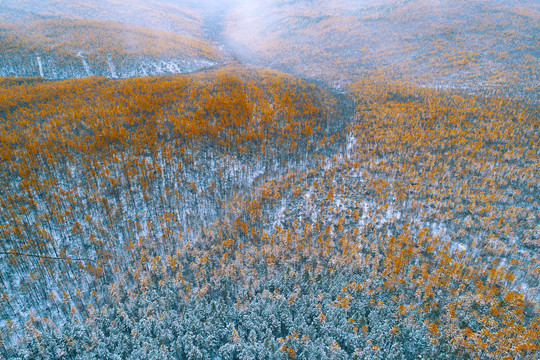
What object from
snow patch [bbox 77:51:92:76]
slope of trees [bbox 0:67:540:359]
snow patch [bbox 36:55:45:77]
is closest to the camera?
slope of trees [bbox 0:67:540:359]

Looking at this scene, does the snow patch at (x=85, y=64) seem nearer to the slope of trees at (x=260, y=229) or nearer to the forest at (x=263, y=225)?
the forest at (x=263, y=225)

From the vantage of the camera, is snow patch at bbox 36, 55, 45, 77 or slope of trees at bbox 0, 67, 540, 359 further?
snow patch at bbox 36, 55, 45, 77

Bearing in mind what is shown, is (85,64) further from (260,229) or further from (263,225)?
(260,229)

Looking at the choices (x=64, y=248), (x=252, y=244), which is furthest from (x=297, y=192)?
(x=64, y=248)

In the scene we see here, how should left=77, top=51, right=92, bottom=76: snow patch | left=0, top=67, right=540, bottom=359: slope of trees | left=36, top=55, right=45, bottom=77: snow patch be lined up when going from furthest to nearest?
left=77, top=51, right=92, bottom=76: snow patch
left=36, top=55, right=45, bottom=77: snow patch
left=0, top=67, right=540, bottom=359: slope of trees

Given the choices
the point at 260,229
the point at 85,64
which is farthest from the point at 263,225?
the point at 85,64

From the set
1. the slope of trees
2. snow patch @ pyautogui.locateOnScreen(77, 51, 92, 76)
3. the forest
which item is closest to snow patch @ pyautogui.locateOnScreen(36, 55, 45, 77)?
snow patch @ pyautogui.locateOnScreen(77, 51, 92, 76)

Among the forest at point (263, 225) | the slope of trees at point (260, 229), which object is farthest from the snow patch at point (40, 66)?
the slope of trees at point (260, 229)

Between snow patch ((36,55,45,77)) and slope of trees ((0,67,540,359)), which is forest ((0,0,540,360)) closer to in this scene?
slope of trees ((0,67,540,359))
